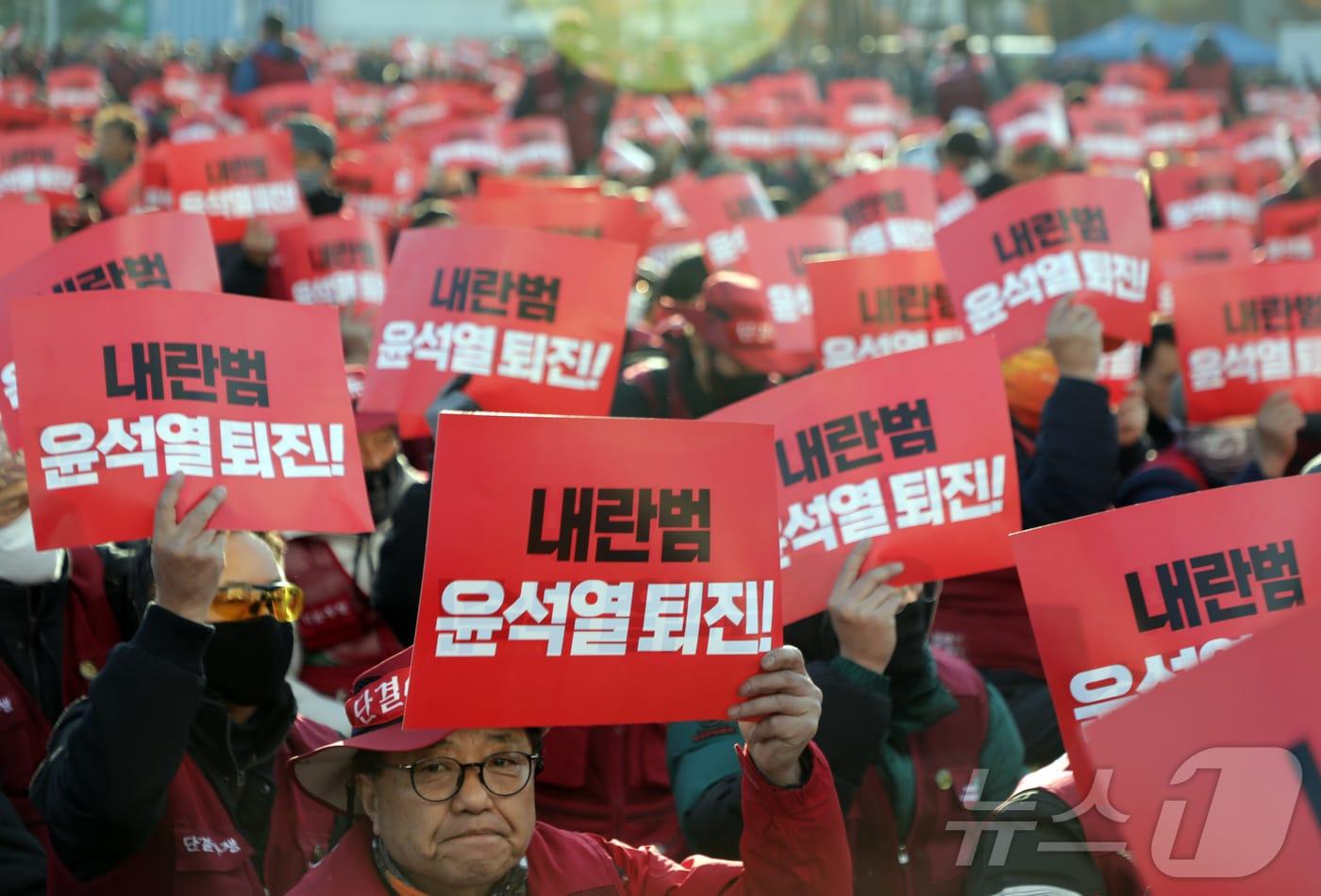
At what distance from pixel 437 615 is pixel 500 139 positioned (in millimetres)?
10113

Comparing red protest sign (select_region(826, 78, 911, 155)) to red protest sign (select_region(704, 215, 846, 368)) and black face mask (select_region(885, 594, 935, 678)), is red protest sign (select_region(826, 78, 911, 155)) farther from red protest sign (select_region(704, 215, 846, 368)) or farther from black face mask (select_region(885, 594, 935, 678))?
black face mask (select_region(885, 594, 935, 678))

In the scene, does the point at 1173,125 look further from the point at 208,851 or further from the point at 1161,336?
the point at 208,851

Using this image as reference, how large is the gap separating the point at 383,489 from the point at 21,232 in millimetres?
1194

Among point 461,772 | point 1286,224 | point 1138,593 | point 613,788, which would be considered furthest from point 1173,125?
point 461,772

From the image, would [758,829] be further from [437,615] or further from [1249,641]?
[1249,641]

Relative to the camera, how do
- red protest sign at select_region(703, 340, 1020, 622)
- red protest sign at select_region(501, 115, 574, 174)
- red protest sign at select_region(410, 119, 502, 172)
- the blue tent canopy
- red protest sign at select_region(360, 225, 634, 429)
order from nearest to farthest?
red protest sign at select_region(703, 340, 1020, 622), red protest sign at select_region(360, 225, 634, 429), red protest sign at select_region(410, 119, 502, 172), red protest sign at select_region(501, 115, 574, 174), the blue tent canopy

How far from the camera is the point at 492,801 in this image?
2.49 m

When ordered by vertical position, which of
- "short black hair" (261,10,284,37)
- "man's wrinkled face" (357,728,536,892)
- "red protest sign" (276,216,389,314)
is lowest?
"man's wrinkled face" (357,728,536,892)

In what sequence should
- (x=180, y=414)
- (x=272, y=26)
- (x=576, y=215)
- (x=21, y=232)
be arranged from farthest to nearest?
(x=272, y=26)
(x=576, y=215)
(x=21, y=232)
(x=180, y=414)

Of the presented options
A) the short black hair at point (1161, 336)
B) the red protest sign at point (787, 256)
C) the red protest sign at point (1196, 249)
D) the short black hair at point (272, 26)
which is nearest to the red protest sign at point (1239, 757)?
the red protest sign at point (787, 256)

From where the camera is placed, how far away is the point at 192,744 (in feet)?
10.0

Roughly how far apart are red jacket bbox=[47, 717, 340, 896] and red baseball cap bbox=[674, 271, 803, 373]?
83.1 inches

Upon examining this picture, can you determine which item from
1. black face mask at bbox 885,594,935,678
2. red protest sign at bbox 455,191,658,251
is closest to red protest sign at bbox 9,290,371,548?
black face mask at bbox 885,594,935,678

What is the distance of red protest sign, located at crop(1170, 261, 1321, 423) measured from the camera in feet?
16.0
